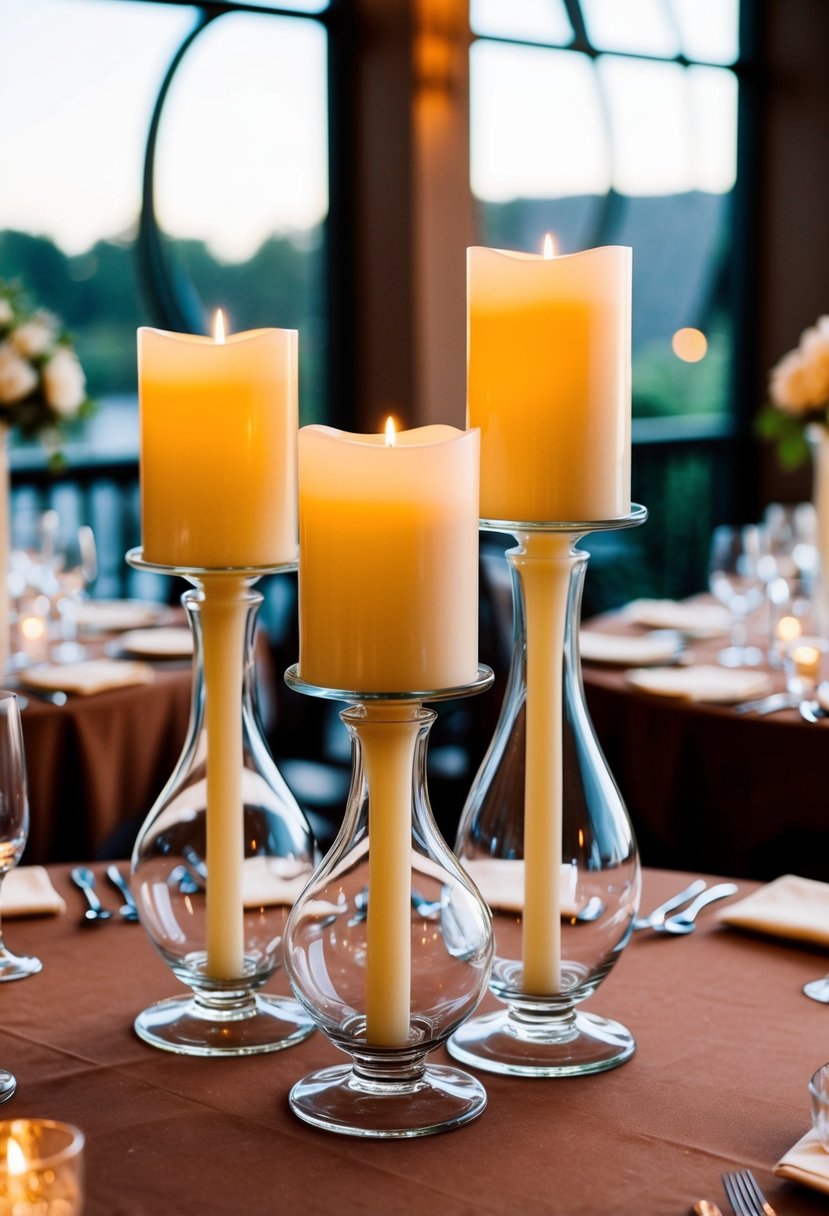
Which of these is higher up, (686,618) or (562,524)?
(562,524)

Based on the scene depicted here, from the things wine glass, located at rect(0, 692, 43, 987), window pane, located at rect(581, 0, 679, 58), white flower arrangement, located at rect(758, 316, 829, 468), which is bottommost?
wine glass, located at rect(0, 692, 43, 987)

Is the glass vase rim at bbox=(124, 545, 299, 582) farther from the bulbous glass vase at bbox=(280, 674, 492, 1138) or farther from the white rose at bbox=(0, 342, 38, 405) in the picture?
the white rose at bbox=(0, 342, 38, 405)

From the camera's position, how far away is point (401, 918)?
100 centimetres

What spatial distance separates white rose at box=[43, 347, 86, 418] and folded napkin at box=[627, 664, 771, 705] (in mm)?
1286

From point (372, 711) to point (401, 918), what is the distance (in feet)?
0.47

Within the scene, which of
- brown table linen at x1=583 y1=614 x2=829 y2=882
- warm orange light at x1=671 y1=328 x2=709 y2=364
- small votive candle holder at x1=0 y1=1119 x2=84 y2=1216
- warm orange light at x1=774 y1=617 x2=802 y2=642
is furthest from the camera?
warm orange light at x1=671 y1=328 x2=709 y2=364

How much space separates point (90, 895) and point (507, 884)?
1.56 ft

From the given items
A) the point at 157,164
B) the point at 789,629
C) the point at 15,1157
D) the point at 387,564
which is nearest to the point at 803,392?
the point at 789,629

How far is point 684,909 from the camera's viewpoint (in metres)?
1.41

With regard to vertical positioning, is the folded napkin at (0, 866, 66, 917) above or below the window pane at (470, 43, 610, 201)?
below

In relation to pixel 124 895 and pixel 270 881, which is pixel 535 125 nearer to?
pixel 124 895

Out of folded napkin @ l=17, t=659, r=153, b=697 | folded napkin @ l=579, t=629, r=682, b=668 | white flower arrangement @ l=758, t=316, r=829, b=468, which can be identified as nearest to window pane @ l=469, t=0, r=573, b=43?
white flower arrangement @ l=758, t=316, r=829, b=468

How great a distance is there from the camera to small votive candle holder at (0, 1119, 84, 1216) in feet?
2.28

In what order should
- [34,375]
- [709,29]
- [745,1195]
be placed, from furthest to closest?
[709,29]
[34,375]
[745,1195]
